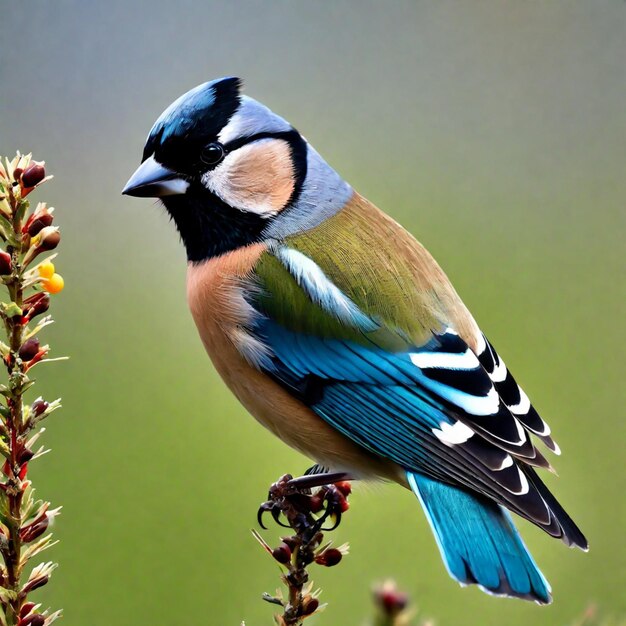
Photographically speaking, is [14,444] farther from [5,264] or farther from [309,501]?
[309,501]

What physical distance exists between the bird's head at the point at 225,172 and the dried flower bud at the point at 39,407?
110 cm

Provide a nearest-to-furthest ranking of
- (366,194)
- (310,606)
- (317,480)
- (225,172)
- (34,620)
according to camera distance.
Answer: (34,620)
(310,606)
(317,480)
(225,172)
(366,194)

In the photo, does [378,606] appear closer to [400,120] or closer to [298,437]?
[298,437]

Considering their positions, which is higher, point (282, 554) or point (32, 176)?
point (32, 176)

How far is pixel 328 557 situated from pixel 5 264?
0.66m

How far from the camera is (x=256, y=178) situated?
2236 millimetres

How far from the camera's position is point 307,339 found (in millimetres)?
2074

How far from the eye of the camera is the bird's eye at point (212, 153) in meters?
2.13

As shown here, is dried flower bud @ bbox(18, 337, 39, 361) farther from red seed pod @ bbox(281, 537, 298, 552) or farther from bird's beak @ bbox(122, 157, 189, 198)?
bird's beak @ bbox(122, 157, 189, 198)

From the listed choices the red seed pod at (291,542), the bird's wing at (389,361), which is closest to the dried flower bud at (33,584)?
the red seed pod at (291,542)

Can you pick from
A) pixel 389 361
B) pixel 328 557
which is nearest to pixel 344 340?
Answer: pixel 389 361

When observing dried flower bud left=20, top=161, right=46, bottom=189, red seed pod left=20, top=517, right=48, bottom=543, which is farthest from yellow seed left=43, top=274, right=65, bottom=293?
red seed pod left=20, top=517, right=48, bottom=543

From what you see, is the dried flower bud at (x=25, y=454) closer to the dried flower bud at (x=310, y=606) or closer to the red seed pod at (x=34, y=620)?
the red seed pod at (x=34, y=620)

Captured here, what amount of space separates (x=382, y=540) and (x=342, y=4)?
1.71 m
